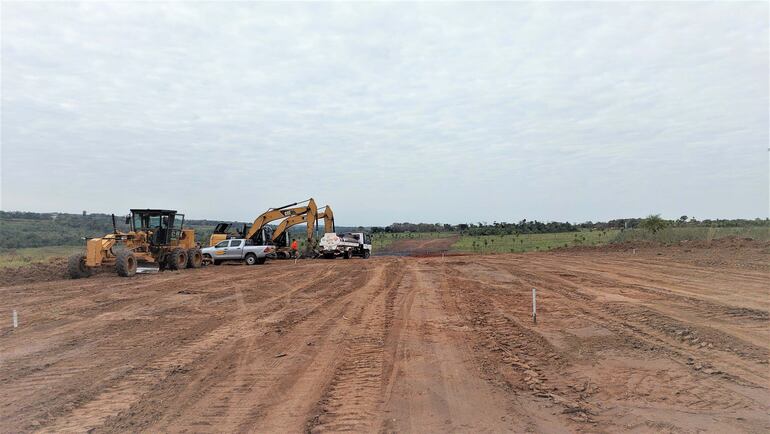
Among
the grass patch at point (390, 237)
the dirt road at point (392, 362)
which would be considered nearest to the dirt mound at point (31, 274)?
the dirt road at point (392, 362)

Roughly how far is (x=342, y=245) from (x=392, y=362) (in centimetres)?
2954

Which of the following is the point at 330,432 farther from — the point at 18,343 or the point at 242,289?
the point at 242,289

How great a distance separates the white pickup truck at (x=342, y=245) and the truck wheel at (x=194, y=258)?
34.3ft

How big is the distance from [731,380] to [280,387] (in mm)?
5823

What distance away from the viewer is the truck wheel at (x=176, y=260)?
25.6 metres

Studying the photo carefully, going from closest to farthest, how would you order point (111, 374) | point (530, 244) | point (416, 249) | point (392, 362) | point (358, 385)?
point (358, 385) → point (111, 374) → point (392, 362) → point (416, 249) → point (530, 244)

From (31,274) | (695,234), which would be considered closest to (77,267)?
(31,274)

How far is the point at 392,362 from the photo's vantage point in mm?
7902

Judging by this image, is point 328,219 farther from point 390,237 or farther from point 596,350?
point 390,237

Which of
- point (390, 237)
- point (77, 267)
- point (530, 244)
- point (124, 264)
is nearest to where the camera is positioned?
point (124, 264)

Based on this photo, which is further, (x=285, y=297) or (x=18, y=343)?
(x=285, y=297)

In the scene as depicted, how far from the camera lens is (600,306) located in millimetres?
12648

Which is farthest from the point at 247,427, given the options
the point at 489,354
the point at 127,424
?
the point at 489,354

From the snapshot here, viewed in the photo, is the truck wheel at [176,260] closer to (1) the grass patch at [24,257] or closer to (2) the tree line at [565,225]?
(1) the grass patch at [24,257]
